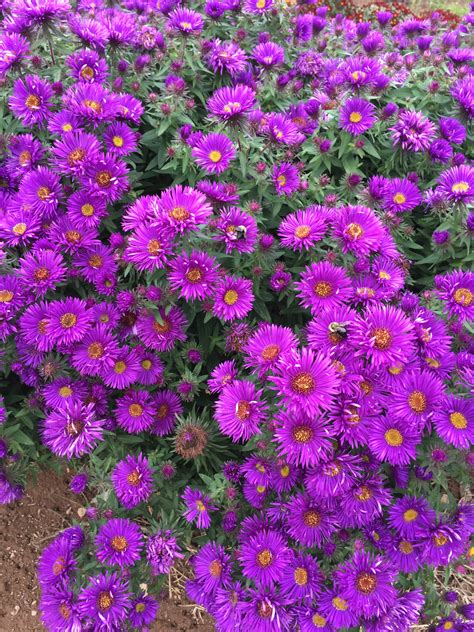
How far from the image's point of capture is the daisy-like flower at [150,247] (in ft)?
6.82

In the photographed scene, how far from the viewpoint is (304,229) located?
2.29 m

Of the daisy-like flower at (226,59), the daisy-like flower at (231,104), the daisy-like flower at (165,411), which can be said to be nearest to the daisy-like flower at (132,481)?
the daisy-like flower at (165,411)

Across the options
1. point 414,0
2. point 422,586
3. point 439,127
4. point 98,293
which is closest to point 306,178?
point 439,127

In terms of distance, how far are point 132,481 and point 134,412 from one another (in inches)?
13.8

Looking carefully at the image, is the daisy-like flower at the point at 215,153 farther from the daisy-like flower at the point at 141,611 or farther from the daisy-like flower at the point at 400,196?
the daisy-like flower at the point at 141,611

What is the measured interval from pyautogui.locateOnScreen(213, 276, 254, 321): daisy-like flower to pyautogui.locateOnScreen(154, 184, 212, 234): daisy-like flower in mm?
276

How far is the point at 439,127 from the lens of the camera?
3.14 meters

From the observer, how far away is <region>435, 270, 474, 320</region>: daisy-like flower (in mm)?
2305

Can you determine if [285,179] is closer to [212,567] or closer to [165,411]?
[165,411]

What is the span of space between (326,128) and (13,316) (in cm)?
200

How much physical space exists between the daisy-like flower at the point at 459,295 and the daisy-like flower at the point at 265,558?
4.00 ft

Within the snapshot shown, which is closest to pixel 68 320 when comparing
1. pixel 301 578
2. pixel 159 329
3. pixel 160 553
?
pixel 159 329

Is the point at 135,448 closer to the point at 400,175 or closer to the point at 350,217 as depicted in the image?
the point at 350,217

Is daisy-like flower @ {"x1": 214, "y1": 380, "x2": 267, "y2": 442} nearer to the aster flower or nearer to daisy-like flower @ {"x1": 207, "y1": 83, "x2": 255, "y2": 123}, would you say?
the aster flower
